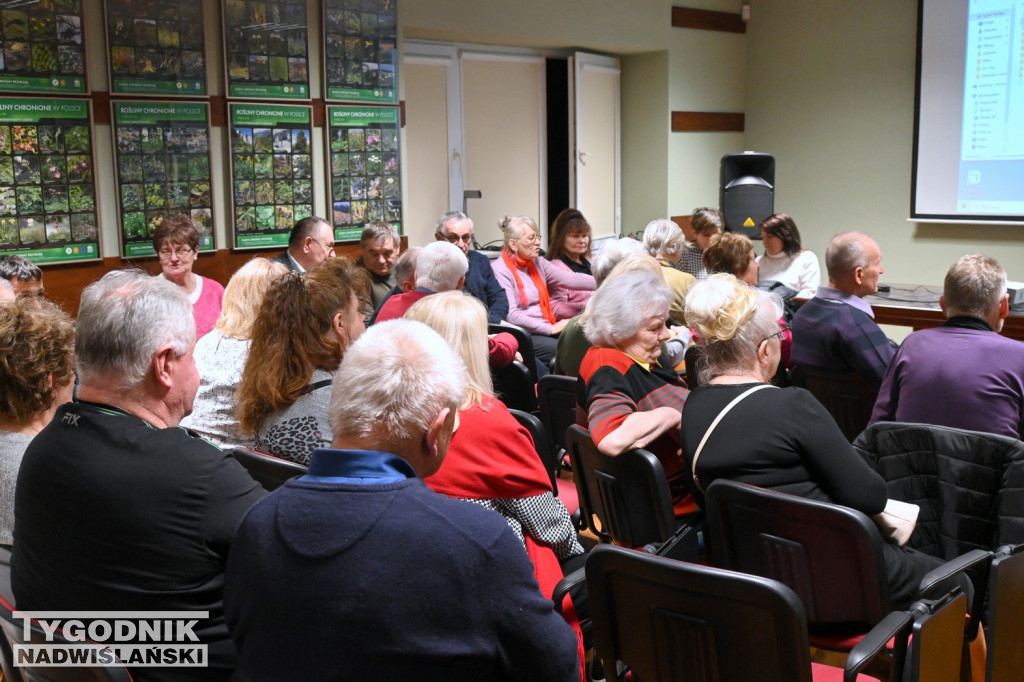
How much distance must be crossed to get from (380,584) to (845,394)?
301cm

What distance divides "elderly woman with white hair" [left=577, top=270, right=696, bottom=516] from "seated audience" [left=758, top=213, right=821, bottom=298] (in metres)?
3.78

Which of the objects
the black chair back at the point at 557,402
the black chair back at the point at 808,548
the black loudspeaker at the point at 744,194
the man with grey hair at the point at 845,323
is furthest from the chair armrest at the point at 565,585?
the black loudspeaker at the point at 744,194

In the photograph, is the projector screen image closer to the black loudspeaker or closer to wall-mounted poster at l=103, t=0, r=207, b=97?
the black loudspeaker

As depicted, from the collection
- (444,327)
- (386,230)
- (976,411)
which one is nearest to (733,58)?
(386,230)

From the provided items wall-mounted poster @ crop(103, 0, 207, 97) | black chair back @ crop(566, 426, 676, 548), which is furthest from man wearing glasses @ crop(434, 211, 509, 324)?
black chair back @ crop(566, 426, 676, 548)

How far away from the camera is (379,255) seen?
547 cm

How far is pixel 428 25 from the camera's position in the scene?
6719 mm

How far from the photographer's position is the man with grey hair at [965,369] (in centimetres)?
286

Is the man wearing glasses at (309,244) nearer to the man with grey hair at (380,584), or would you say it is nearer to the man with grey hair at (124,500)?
the man with grey hair at (124,500)

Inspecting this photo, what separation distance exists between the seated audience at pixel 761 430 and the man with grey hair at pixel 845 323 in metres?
1.50

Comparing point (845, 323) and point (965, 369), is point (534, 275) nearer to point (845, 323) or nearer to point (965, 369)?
point (845, 323)

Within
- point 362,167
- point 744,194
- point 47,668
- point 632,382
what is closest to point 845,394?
point 632,382

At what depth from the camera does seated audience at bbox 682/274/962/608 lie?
2129mm

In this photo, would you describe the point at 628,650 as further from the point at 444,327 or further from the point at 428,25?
the point at 428,25
